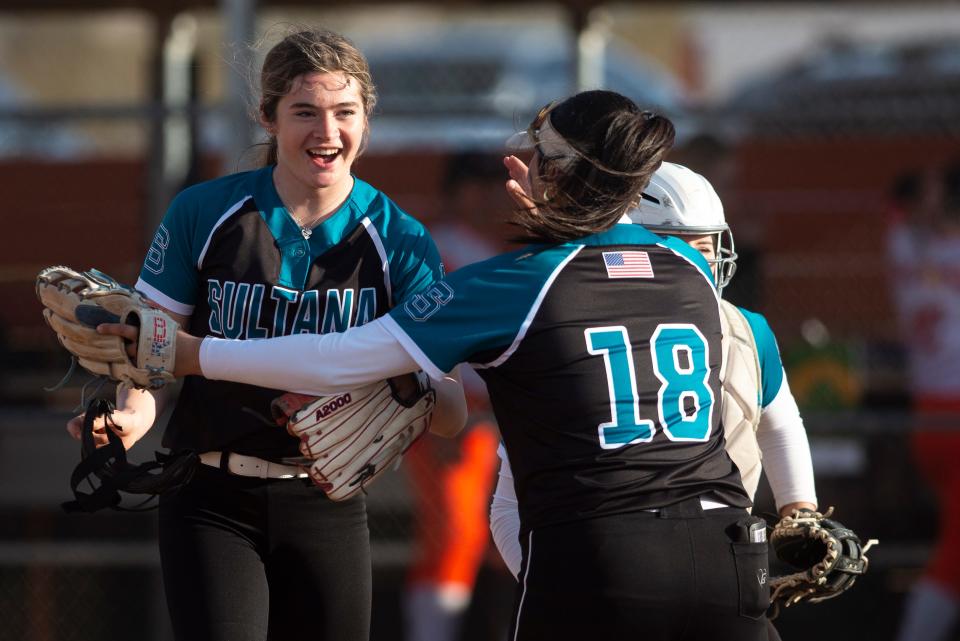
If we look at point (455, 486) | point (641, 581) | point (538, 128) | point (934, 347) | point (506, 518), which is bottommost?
point (455, 486)

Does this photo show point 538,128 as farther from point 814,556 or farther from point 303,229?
point 814,556

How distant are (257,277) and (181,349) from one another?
1.07 ft

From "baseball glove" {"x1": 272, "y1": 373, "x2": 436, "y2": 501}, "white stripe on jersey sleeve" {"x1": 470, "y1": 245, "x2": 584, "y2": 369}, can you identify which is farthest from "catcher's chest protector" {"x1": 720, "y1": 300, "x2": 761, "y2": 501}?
"baseball glove" {"x1": 272, "y1": 373, "x2": 436, "y2": 501}

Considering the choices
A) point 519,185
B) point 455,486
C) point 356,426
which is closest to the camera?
point 519,185

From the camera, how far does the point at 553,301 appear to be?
2.53 m

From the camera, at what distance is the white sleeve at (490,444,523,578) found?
10.1 feet

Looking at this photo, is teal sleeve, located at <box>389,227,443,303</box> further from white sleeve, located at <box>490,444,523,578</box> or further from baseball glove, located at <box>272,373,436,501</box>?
white sleeve, located at <box>490,444,523,578</box>

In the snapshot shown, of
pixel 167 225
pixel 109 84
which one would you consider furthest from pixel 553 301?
pixel 109 84

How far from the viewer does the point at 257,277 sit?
3.06m

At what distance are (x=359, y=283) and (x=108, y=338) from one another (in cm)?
62

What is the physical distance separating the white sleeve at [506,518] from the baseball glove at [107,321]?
811mm

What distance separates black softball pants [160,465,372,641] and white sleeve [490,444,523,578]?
339 millimetres

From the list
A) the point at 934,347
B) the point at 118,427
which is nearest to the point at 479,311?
the point at 118,427

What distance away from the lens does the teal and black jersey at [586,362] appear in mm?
2521
